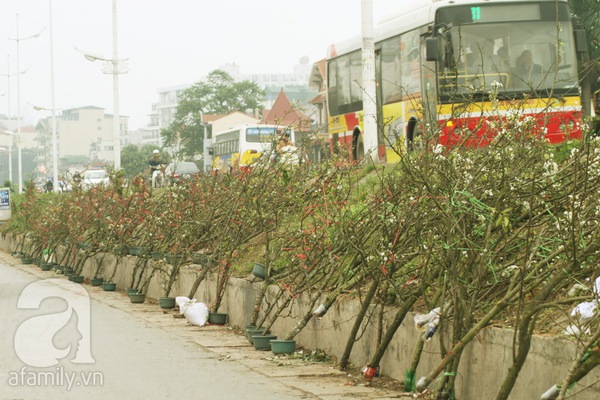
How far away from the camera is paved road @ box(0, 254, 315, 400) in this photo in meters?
9.12

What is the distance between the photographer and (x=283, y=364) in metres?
10.8

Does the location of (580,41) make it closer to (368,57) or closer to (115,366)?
(368,57)

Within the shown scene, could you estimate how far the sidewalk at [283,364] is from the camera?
9.13 m

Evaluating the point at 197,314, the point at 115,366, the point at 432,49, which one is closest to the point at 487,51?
the point at 432,49

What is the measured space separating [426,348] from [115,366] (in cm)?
293

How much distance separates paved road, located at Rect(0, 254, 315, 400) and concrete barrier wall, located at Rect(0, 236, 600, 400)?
0.87 meters

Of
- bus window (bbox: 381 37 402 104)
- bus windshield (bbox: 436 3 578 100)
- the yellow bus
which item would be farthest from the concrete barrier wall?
bus window (bbox: 381 37 402 104)

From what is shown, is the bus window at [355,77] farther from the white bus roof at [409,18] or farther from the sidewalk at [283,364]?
the sidewalk at [283,364]

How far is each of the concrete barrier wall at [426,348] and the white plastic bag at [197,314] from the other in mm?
315

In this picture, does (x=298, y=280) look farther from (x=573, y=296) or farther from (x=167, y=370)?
(x=573, y=296)

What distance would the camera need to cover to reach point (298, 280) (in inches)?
488

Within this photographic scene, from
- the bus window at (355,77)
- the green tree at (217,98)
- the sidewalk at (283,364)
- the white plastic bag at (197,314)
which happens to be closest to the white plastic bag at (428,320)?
the sidewalk at (283,364)

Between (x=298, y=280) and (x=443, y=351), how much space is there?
13.4 ft

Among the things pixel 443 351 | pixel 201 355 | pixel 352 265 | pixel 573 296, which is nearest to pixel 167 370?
pixel 201 355
